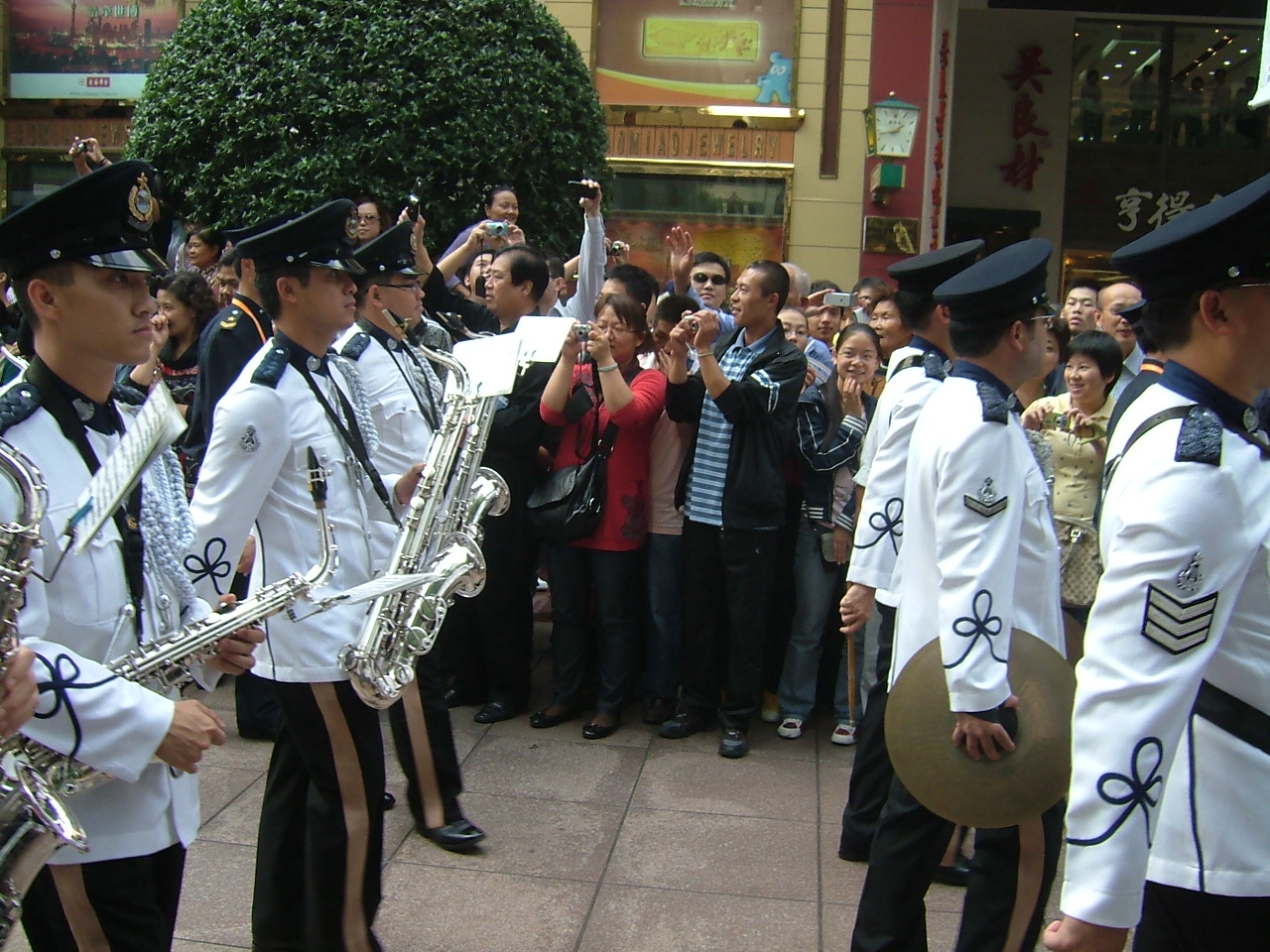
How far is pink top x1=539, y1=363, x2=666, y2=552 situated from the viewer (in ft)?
19.4

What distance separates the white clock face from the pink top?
699cm

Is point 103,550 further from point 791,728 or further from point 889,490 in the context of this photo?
point 791,728

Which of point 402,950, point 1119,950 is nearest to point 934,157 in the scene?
point 402,950

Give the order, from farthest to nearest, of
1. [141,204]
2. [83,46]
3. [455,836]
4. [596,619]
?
[83,46] < [596,619] < [455,836] < [141,204]

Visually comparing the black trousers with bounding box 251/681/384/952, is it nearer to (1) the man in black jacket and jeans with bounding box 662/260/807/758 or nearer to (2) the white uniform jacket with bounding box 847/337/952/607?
(2) the white uniform jacket with bounding box 847/337/952/607

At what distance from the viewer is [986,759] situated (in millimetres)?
2824

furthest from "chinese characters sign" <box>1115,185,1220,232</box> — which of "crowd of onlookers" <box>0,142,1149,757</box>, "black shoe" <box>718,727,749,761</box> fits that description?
"black shoe" <box>718,727,749,761</box>

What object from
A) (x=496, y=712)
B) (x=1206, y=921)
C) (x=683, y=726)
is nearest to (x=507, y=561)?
(x=496, y=712)

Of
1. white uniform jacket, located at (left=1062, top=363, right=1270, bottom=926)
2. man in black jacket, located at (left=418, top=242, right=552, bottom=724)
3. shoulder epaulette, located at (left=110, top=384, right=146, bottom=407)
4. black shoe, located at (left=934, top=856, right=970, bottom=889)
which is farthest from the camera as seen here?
man in black jacket, located at (left=418, top=242, right=552, bottom=724)

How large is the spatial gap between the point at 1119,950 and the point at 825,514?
3.87m

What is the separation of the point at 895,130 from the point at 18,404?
35.7ft

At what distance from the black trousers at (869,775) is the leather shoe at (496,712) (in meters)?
2.00

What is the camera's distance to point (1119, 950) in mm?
1988

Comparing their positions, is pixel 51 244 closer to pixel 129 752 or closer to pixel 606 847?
pixel 129 752
